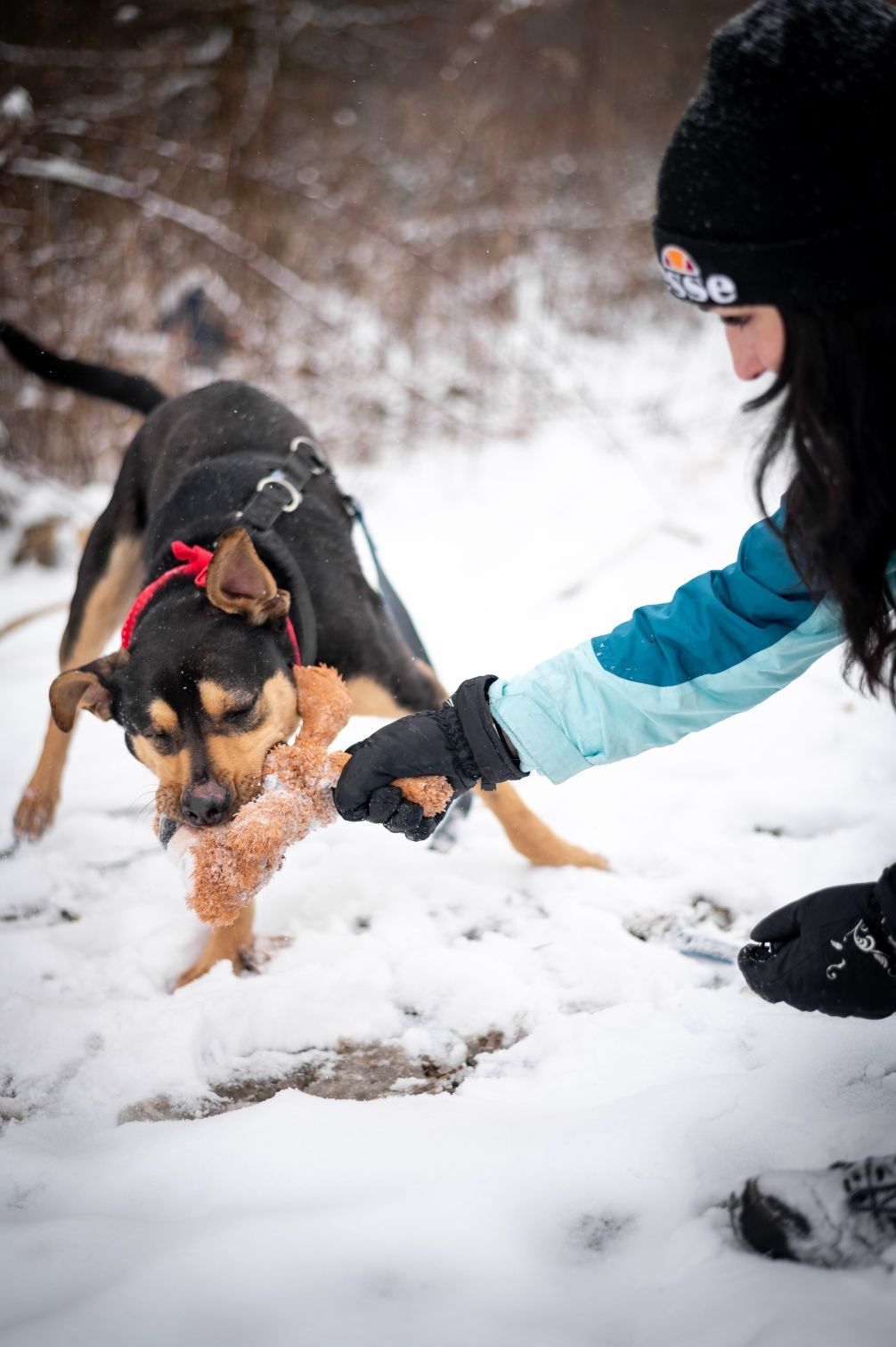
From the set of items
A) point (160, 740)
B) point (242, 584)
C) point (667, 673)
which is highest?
point (667, 673)

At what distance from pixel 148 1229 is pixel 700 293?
6.06 feet

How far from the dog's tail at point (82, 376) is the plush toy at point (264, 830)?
2.59 meters

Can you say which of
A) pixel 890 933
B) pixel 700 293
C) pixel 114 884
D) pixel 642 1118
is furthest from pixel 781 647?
pixel 114 884

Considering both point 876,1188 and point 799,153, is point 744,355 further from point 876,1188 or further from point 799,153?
point 876,1188

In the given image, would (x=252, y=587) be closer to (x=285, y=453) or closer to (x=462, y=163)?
(x=285, y=453)

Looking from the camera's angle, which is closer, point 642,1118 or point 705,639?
point 642,1118

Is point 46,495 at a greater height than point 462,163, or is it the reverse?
point 462,163

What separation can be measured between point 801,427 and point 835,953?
3.06ft

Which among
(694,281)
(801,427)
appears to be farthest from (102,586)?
(801,427)

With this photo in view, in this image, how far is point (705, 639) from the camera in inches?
72.8

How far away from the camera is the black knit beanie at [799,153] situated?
4.15 ft

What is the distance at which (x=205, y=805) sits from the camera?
2104mm

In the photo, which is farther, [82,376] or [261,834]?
[82,376]

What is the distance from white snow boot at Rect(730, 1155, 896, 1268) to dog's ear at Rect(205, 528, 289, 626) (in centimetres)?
181
